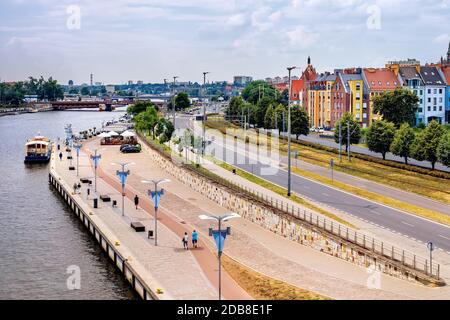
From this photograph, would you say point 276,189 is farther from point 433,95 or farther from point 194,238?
point 433,95

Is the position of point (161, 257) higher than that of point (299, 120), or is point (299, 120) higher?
point (299, 120)

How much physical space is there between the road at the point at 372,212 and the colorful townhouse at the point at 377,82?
63.8m

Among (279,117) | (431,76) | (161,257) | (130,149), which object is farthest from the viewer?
(431,76)

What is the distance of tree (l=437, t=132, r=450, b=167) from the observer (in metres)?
71.9

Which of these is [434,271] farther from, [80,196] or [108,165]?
[108,165]

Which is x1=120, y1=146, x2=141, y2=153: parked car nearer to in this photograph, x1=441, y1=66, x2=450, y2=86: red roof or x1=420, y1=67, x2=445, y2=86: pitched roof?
x1=420, y1=67, x2=445, y2=86: pitched roof

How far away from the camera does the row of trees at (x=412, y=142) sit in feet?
243

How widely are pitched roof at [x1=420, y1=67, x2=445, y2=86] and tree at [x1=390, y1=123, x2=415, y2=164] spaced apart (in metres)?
60.3

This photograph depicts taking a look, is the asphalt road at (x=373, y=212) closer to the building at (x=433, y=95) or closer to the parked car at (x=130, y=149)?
the parked car at (x=130, y=149)

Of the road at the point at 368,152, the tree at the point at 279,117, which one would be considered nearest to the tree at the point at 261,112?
the tree at the point at 279,117

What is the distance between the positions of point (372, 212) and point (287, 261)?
57.0 feet

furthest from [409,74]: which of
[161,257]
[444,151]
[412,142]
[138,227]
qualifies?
[161,257]

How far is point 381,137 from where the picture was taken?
89.4 metres
